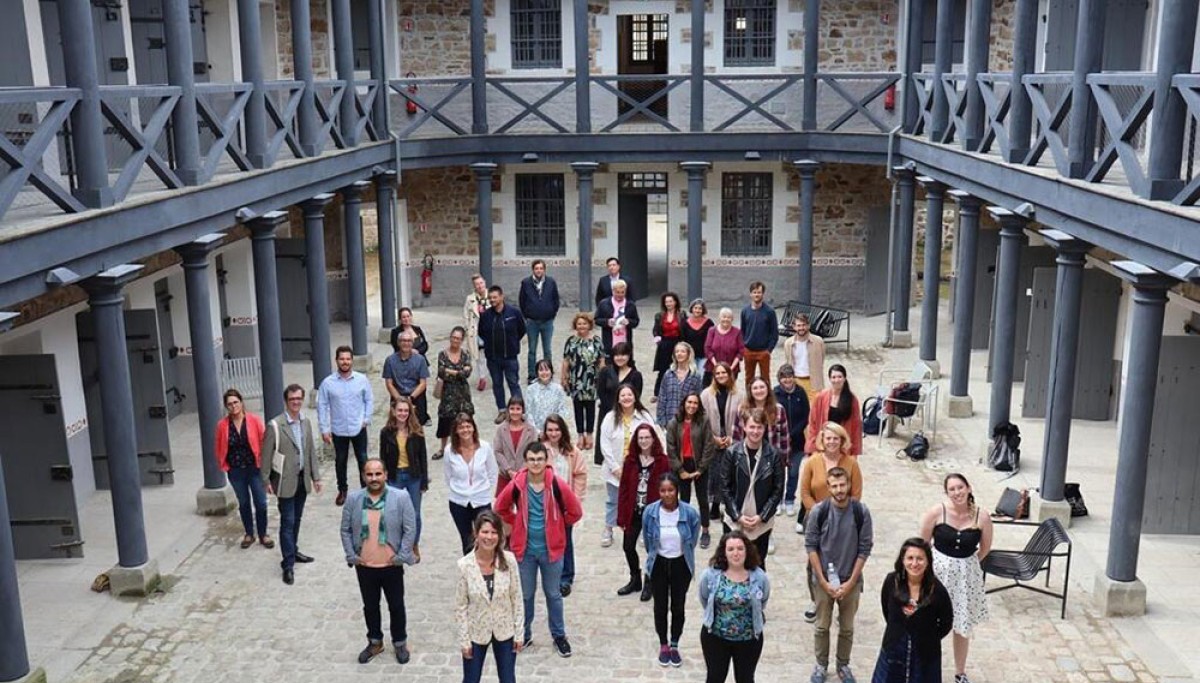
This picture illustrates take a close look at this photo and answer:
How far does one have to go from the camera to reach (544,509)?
7.80m

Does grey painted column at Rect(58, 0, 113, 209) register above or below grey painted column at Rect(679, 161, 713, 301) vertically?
above

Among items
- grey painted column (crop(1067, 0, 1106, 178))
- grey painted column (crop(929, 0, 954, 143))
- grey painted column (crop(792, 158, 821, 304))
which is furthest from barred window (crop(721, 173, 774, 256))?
grey painted column (crop(1067, 0, 1106, 178))

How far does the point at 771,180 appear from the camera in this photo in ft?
66.0

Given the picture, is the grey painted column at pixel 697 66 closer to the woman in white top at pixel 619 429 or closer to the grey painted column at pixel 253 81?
the grey painted column at pixel 253 81

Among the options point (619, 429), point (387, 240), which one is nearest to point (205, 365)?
point (619, 429)

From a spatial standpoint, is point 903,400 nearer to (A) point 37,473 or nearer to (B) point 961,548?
(B) point 961,548

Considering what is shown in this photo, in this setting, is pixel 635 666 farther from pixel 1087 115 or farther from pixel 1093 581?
pixel 1087 115

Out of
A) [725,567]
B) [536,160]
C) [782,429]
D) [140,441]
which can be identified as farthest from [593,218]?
[725,567]

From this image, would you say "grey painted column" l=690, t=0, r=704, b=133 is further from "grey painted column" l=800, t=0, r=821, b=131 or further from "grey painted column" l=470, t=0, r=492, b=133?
"grey painted column" l=470, t=0, r=492, b=133

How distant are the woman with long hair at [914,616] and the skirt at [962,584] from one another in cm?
65

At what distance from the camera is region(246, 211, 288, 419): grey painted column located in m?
12.0

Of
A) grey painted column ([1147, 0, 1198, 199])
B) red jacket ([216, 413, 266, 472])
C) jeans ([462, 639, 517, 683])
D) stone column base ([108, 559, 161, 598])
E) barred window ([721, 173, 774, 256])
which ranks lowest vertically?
stone column base ([108, 559, 161, 598])

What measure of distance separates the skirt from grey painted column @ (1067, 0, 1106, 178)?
3666 mm

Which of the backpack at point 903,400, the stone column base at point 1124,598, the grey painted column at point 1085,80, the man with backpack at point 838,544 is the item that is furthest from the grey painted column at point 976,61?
the man with backpack at point 838,544
